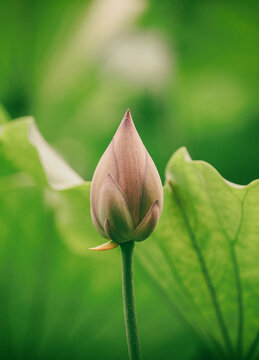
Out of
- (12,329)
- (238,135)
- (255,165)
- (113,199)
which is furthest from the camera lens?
(238,135)

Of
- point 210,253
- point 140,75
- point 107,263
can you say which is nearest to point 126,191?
point 210,253

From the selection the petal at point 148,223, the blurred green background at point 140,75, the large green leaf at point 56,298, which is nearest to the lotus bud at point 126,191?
the petal at point 148,223

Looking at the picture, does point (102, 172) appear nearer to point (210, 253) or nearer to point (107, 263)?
point (210, 253)

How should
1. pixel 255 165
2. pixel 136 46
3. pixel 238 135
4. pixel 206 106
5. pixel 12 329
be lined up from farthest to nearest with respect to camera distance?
pixel 136 46 → pixel 206 106 → pixel 238 135 → pixel 255 165 → pixel 12 329

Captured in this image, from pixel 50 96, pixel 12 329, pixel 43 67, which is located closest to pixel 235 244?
pixel 12 329

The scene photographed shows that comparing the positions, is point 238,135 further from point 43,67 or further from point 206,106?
point 43,67

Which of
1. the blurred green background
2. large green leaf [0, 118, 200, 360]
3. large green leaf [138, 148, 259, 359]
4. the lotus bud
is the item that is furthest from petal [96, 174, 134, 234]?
the blurred green background

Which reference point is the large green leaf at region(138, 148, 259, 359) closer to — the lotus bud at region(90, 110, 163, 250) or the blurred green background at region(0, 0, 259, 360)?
the lotus bud at region(90, 110, 163, 250)
